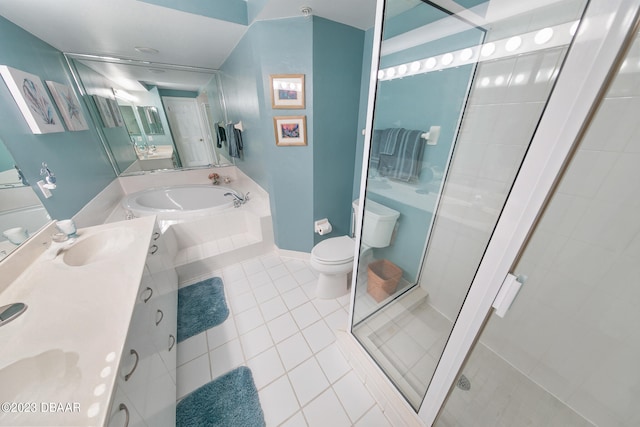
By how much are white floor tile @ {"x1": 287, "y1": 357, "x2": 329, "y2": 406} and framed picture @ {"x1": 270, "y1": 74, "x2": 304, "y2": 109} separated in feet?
6.27

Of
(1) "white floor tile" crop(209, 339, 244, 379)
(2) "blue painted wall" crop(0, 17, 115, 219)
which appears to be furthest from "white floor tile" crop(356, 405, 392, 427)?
(2) "blue painted wall" crop(0, 17, 115, 219)

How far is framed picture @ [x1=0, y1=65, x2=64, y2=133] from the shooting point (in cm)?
122

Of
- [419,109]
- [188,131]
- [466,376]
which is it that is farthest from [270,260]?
[188,131]

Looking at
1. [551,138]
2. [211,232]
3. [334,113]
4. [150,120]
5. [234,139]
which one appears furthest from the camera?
[150,120]

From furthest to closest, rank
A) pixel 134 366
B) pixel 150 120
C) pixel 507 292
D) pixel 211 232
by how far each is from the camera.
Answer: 1. pixel 150 120
2. pixel 211 232
3. pixel 134 366
4. pixel 507 292

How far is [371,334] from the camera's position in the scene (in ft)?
4.71

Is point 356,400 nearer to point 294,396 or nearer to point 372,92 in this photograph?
point 294,396

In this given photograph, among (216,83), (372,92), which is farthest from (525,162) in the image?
(216,83)

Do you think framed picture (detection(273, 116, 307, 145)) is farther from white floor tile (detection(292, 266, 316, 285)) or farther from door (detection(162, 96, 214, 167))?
door (detection(162, 96, 214, 167))

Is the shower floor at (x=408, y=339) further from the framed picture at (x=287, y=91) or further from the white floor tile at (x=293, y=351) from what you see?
the framed picture at (x=287, y=91)

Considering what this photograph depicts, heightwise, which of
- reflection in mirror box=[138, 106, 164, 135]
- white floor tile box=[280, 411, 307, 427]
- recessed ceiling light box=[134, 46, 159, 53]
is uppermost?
recessed ceiling light box=[134, 46, 159, 53]

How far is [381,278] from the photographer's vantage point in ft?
5.64

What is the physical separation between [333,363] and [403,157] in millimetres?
1482

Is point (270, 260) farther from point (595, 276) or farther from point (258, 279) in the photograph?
point (595, 276)
